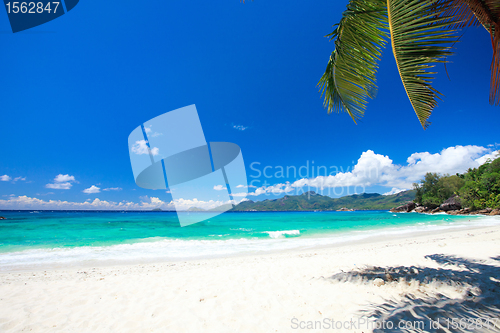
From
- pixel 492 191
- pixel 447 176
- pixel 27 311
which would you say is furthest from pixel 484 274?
pixel 447 176

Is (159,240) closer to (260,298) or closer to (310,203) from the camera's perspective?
(260,298)

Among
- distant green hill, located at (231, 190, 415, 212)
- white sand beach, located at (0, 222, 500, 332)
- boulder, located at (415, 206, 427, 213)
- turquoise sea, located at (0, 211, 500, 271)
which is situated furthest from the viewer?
distant green hill, located at (231, 190, 415, 212)

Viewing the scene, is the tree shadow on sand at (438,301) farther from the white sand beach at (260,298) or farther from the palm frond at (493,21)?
the palm frond at (493,21)

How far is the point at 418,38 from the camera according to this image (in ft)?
6.40

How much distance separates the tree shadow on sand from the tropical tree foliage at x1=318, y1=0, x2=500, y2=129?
2398 millimetres

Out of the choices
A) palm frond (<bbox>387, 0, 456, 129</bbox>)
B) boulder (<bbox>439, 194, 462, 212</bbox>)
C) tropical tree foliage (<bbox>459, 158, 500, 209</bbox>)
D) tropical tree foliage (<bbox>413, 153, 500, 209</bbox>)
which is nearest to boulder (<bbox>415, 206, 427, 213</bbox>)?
tropical tree foliage (<bbox>413, 153, 500, 209</bbox>)

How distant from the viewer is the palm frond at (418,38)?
74.1 inches

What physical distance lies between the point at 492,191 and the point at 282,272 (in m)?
49.1

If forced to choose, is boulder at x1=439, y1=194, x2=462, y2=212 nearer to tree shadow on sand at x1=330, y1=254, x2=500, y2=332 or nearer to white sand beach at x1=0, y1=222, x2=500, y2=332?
white sand beach at x1=0, y1=222, x2=500, y2=332

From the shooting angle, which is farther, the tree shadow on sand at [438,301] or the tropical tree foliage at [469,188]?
the tropical tree foliage at [469,188]

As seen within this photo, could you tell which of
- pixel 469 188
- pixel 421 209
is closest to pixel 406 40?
pixel 469 188

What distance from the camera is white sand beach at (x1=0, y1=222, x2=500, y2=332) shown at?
268 cm

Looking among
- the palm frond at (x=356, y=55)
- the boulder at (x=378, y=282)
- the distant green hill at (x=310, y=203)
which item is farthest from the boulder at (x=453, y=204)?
the distant green hill at (x=310, y=203)

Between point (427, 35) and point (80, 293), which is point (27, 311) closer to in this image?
point (80, 293)
